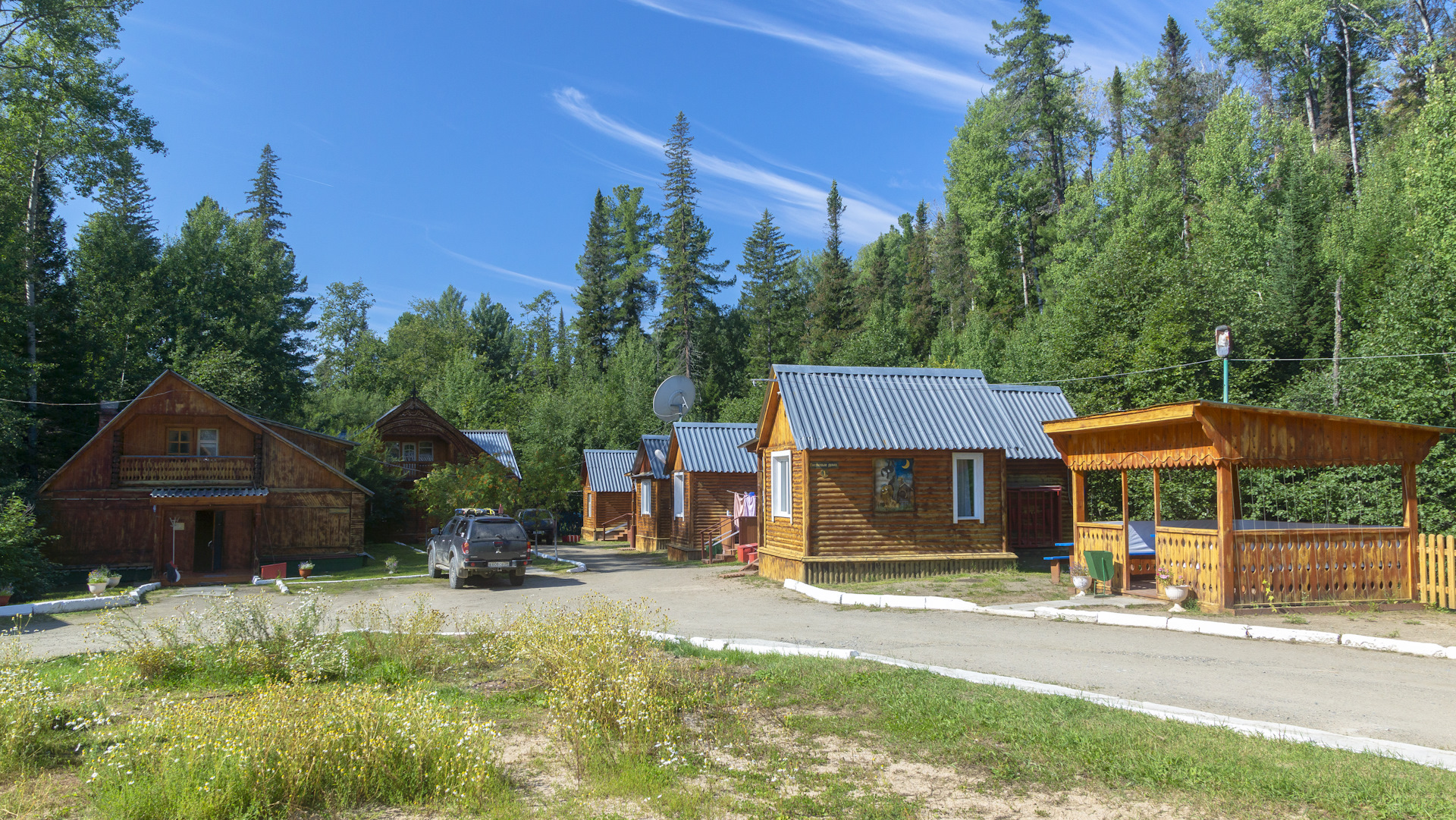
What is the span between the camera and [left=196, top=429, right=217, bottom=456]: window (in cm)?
2708

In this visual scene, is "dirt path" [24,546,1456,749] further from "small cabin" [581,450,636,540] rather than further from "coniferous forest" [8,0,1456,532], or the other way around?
"small cabin" [581,450,636,540]

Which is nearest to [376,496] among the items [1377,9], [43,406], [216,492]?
[216,492]

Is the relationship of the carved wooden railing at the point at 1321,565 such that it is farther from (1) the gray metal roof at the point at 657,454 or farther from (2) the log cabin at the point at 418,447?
(2) the log cabin at the point at 418,447

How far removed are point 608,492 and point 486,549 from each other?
23519mm

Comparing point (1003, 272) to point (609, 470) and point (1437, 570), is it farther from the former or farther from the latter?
point (1437, 570)

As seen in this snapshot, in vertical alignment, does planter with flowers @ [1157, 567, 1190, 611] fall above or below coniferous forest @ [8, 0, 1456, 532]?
below

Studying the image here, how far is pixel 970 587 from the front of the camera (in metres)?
17.8

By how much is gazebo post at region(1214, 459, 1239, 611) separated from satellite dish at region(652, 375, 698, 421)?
21.6m

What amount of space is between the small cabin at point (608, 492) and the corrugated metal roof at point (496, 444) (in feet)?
15.0

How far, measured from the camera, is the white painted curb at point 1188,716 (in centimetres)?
646

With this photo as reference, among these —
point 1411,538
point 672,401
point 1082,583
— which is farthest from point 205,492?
point 1411,538

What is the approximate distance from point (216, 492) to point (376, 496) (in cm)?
1016

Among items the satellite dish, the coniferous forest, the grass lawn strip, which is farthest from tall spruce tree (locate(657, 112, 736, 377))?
the grass lawn strip

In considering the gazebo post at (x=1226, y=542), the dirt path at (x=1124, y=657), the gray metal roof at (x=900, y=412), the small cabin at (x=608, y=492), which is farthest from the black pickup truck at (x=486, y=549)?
the small cabin at (x=608, y=492)
